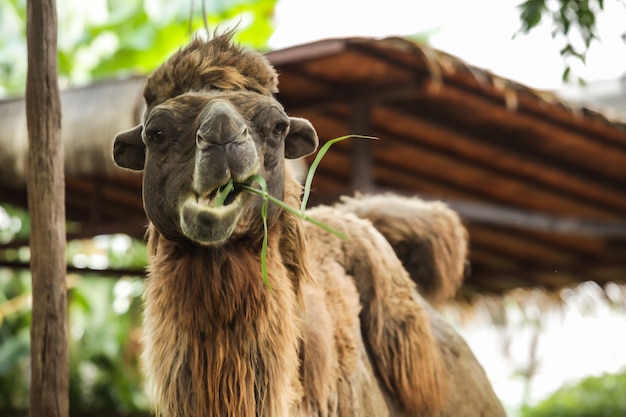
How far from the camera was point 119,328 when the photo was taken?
13.7 meters

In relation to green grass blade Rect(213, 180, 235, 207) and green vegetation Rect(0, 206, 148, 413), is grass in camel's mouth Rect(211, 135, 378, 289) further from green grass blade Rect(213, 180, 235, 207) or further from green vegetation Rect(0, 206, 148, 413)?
green vegetation Rect(0, 206, 148, 413)

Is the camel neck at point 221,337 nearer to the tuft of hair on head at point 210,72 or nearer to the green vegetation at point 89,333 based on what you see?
the tuft of hair on head at point 210,72

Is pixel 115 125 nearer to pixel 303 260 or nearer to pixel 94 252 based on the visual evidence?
pixel 303 260

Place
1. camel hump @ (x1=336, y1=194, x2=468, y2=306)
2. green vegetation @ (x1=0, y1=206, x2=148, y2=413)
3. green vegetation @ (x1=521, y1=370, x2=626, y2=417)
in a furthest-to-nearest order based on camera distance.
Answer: green vegetation @ (x1=0, y1=206, x2=148, y2=413), green vegetation @ (x1=521, y1=370, x2=626, y2=417), camel hump @ (x1=336, y1=194, x2=468, y2=306)

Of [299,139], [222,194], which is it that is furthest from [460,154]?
[222,194]

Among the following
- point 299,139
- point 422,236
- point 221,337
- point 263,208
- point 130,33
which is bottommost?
point 221,337

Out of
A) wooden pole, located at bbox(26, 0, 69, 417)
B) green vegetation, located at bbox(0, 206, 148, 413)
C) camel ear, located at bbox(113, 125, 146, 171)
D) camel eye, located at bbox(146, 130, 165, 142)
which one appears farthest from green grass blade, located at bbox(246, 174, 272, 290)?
green vegetation, located at bbox(0, 206, 148, 413)

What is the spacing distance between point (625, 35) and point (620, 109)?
56.8 feet

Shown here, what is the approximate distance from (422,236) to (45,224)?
6.65 ft

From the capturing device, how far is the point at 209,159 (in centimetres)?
288

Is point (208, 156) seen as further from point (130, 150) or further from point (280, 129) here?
point (130, 150)

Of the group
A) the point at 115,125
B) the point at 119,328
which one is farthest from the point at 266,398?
the point at 119,328

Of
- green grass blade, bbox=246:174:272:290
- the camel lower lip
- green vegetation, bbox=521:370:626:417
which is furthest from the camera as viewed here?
green vegetation, bbox=521:370:626:417

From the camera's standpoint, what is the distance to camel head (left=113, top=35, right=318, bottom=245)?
9.48ft
